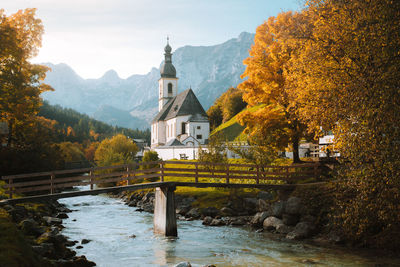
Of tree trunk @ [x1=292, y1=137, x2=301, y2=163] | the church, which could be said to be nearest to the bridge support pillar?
tree trunk @ [x1=292, y1=137, x2=301, y2=163]

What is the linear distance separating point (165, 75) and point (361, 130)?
93.2 metres

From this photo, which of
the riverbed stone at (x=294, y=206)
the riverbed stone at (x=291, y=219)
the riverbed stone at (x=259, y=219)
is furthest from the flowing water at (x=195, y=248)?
the riverbed stone at (x=294, y=206)

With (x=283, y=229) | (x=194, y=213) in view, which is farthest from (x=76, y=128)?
(x=283, y=229)

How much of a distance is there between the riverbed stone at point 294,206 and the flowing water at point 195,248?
2.01 meters

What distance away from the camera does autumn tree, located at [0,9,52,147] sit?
2538 cm

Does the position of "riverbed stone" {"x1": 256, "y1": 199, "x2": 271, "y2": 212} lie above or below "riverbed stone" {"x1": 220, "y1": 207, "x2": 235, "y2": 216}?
above

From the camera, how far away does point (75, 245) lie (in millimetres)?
19906

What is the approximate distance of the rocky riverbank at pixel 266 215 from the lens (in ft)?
68.8

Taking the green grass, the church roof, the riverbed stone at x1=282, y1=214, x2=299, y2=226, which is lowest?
the riverbed stone at x1=282, y1=214, x2=299, y2=226

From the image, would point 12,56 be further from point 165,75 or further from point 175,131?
point 165,75

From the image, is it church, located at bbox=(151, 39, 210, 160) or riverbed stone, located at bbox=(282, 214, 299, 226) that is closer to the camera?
riverbed stone, located at bbox=(282, 214, 299, 226)

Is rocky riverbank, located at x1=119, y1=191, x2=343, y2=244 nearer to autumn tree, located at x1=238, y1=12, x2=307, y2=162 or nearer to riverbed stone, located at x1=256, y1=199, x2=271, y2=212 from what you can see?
riverbed stone, located at x1=256, y1=199, x2=271, y2=212

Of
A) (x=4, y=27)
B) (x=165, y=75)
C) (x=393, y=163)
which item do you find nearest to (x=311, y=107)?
(x=393, y=163)

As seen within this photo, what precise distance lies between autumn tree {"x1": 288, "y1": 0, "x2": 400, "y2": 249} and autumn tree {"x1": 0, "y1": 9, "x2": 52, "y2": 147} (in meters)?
18.8
